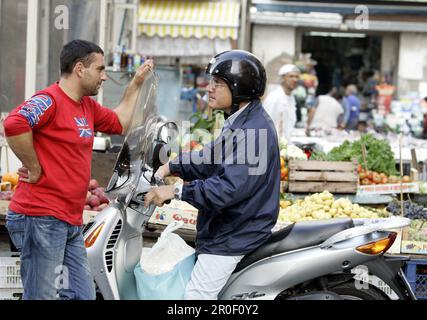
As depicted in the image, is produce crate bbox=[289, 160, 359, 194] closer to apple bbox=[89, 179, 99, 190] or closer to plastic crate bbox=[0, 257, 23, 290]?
apple bbox=[89, 179, 99, 190]

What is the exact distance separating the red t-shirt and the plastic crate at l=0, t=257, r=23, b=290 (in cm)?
125

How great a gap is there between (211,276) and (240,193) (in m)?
0.48

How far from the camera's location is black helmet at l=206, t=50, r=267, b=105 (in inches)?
174

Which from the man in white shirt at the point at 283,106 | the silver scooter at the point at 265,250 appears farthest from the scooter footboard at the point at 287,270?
the man in white shirt at the point at 283,106

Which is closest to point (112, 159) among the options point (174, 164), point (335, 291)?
point (174, 164)

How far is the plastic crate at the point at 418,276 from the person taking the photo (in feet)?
18.8

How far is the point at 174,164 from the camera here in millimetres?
4684

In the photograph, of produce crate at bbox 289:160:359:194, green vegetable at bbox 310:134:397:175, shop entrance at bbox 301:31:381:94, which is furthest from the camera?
shop entrance at bbox 301:31:381:94

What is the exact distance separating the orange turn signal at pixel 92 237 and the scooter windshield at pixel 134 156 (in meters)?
0.19

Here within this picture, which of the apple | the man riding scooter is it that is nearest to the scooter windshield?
the man riding scooter

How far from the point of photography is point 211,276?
4.39 m

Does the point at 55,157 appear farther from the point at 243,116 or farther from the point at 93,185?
the point at 93,185

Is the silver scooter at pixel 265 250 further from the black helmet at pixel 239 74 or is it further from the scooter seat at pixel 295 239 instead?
the black helmet at pixel 239 74
